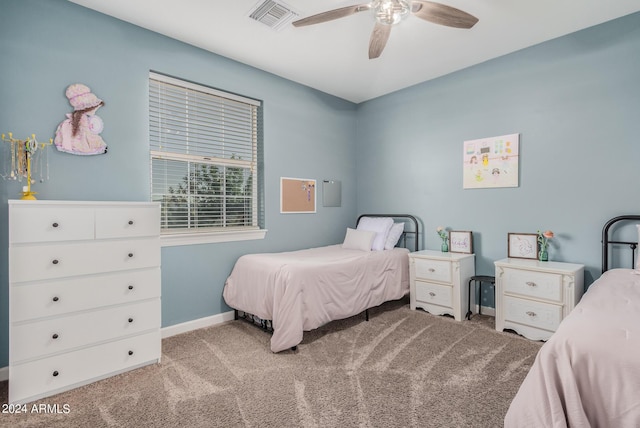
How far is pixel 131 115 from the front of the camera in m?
2.67

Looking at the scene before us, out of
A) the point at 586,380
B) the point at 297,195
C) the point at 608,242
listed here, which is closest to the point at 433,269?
the point at 608,242

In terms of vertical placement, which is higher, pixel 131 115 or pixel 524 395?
pixel 131 115

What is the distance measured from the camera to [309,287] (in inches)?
104

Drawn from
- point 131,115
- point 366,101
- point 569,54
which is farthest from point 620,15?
point 131,115

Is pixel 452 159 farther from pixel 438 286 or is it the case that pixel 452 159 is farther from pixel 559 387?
pixel 559 387

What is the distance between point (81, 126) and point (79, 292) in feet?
4.01

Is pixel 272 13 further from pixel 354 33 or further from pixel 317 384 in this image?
pixel 317 384

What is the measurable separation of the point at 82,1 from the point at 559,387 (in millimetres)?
3617

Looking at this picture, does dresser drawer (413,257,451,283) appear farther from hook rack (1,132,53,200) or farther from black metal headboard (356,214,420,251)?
hook rack (1,132,53,200)

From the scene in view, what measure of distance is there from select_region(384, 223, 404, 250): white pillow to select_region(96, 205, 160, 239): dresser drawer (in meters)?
2.43

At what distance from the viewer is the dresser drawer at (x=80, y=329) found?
1.87 m

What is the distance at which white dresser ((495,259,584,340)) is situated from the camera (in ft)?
8.54

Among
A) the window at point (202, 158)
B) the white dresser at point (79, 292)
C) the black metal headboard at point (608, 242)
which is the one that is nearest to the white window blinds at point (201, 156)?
the window at point (202, 158)

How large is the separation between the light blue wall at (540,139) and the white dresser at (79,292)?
117 inches
